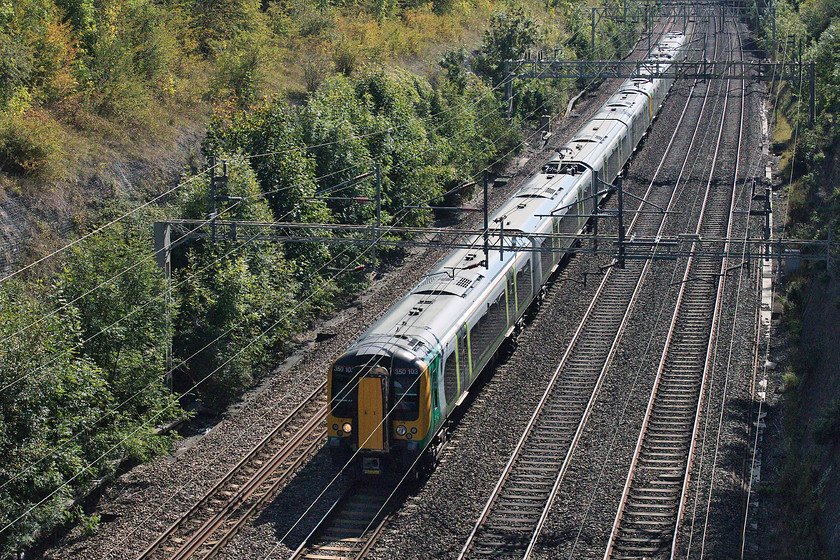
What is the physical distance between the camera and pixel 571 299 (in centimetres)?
2716

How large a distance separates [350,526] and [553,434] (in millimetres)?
5348

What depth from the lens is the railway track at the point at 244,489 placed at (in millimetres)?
16047

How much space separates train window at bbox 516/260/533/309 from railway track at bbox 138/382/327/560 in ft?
18.6

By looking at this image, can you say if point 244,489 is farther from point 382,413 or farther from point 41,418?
point 41,418

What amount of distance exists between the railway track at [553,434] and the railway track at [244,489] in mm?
4248

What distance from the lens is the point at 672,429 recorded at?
19.7 meters

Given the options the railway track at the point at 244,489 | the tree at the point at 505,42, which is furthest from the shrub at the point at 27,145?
the tree at the point at 505,42

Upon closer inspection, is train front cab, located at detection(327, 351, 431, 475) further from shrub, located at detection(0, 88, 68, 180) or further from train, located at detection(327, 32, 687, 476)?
shrub, located at detection(0, 88, 68, 180)

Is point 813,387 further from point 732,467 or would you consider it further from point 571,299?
point 571,299

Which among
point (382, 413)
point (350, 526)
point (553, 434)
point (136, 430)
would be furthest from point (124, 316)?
point (553, 434)

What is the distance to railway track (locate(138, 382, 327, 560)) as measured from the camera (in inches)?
632

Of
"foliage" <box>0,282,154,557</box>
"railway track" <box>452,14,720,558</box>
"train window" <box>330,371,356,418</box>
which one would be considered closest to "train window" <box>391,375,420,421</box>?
"train window" <box>330,371,356,418</box>

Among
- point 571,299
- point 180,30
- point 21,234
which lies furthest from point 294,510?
point 180,30

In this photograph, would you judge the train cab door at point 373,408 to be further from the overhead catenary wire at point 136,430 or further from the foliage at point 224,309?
the foliage at point 224,309
